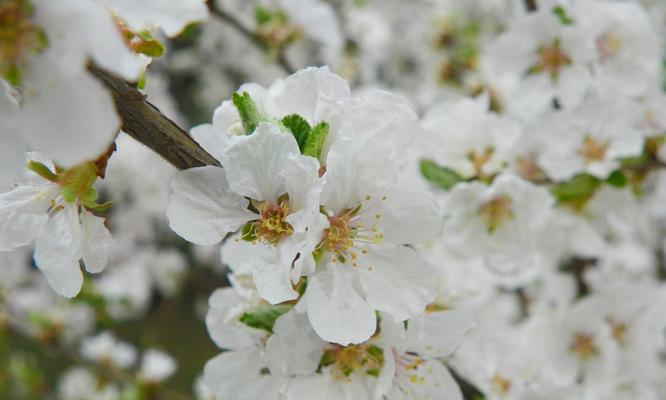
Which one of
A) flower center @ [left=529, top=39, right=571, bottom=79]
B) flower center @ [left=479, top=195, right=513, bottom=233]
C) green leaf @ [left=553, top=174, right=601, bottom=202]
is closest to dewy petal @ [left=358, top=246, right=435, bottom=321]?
flower center @ [left=479, top=195, right=513, bottom=233]

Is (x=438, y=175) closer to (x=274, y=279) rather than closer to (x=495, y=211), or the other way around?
(x=495, y=211)

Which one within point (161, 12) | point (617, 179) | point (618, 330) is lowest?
point (618, 330)

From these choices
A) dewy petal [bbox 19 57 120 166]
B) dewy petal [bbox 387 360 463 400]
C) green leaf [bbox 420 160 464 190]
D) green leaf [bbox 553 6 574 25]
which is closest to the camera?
dewy petal [bbox 19 57 120 166]

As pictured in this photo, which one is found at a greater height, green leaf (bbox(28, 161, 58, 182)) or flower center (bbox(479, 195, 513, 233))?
green leaf (bbox(28, 161, 58, 182))

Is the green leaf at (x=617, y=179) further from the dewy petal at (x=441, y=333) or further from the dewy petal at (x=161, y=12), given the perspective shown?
the dewy petal at (x=161, y=12)

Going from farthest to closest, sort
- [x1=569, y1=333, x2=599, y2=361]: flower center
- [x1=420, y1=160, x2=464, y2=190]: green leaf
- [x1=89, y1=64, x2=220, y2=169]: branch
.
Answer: [x1=569, y1=333, x2=599, y2=361]: flower center → [x1=420, y1=160, x2=464, y2=190]: green leaf → [x1=89, y1=64, x2=220, y2=169]: branch

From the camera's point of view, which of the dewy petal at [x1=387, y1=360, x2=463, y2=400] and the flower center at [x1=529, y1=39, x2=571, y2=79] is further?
the flower center at [x1=529, y1=39, x2=571, y2=79]

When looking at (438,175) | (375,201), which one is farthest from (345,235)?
(438,175)

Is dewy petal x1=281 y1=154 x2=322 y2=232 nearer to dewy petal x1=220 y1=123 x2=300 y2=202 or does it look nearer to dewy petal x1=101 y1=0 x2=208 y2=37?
dewy petal x1=220 y1=123 x2=300 y2=202
